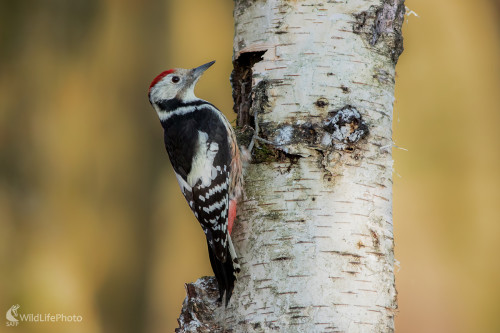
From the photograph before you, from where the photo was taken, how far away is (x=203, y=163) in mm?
3551

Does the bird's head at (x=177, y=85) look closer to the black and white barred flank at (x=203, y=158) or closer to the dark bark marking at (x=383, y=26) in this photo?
the black and white barred flank at (x=203, y=158)

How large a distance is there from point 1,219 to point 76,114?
130 centimetres

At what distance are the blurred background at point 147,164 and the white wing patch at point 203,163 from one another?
2666 mm

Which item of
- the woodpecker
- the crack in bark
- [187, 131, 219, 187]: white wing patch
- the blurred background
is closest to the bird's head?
the woodpecker

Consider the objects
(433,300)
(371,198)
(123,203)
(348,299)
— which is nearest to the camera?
(348,299)

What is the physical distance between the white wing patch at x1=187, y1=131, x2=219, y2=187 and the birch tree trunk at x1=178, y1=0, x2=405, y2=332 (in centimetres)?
54

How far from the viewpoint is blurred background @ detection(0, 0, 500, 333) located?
19.4ft

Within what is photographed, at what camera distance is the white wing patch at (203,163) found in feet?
11.5

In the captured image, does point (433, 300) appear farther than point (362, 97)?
Yes

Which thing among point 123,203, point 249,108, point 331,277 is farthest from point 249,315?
point 123,203

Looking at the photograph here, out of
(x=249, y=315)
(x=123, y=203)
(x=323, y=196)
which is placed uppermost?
(x=123, y=203)

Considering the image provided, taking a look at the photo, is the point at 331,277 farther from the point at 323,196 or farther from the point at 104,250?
the point at 104,250

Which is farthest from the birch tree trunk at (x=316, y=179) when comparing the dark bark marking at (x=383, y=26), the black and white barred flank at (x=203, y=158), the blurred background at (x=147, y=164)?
the blurred background at (x=147, y=164)

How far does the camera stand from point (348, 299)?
2.57 metres
